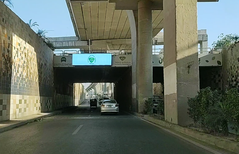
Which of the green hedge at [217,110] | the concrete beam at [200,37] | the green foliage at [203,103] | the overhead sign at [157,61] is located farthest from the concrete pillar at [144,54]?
the concrete beam at [200,37]

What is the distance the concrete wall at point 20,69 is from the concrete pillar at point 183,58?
1016cm

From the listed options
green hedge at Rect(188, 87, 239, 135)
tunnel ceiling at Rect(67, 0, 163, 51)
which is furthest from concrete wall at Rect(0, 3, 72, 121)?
green hedge at Rect(188, 87, 239, 135)

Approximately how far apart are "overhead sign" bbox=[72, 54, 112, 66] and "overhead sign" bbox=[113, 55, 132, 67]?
847 mm

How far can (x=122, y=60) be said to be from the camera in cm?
3591

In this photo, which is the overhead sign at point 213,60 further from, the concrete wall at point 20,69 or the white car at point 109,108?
the concrete wall at point 20,69

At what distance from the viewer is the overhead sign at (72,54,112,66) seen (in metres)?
35.2

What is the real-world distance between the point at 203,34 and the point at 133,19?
2155 cm

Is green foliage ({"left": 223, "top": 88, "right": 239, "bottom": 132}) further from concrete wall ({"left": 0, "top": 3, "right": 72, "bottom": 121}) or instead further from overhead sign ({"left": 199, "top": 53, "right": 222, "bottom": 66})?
overhead sign ({"left": 199, "top": 53, "right": 222, "bottom": 66})

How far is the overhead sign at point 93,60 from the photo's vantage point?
3522cm

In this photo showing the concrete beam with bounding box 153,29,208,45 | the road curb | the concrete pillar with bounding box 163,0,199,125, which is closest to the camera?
the road curb

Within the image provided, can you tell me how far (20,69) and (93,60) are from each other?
49.0 ft

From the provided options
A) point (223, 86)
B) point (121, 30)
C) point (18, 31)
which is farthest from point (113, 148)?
point (121, 30)

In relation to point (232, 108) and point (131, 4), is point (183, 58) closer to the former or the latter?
point (232, 108)

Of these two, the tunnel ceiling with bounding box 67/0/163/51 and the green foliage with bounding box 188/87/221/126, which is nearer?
the green foliage with bounding box 188/87/221/126
